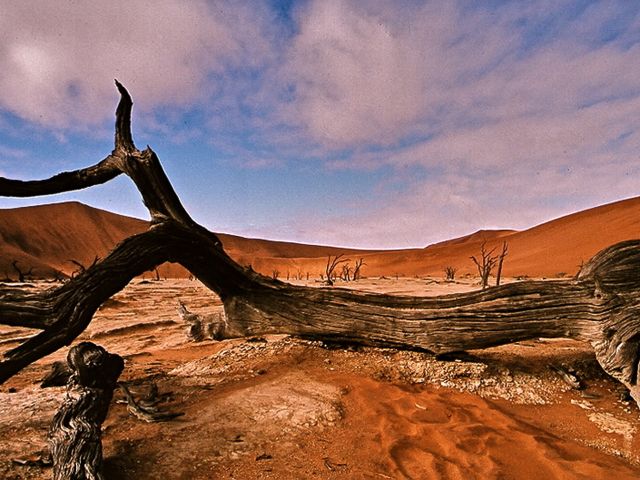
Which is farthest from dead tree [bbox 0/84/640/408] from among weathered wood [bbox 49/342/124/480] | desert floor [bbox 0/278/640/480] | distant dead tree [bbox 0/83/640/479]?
weathered wood [bbox 49/342/124/480]

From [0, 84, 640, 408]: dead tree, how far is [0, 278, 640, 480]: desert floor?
1.16 feet

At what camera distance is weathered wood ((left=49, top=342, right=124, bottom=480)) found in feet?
6.38

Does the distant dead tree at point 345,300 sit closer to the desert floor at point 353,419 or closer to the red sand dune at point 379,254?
the desert floor at point 353,419

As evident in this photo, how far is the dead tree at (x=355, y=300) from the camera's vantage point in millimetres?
3447

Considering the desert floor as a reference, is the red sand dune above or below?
above

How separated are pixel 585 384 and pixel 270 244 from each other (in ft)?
304

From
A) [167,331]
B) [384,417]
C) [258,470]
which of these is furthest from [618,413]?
[167,331]

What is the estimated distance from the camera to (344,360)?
4.29 metres

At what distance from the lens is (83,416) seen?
2143mm

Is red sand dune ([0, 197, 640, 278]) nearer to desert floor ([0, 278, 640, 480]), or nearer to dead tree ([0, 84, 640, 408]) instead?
dead tree ([0, 84, 640, 408])

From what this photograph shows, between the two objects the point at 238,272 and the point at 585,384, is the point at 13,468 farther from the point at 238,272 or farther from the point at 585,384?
the point at 585,384

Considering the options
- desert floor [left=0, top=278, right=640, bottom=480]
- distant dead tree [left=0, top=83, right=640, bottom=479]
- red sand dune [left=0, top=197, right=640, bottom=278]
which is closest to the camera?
desert floor [left=0, top=278, right=640, bottom=480]

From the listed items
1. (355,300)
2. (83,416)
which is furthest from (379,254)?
(83,416)

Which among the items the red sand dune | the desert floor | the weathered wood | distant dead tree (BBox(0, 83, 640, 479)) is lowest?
the desert floor
